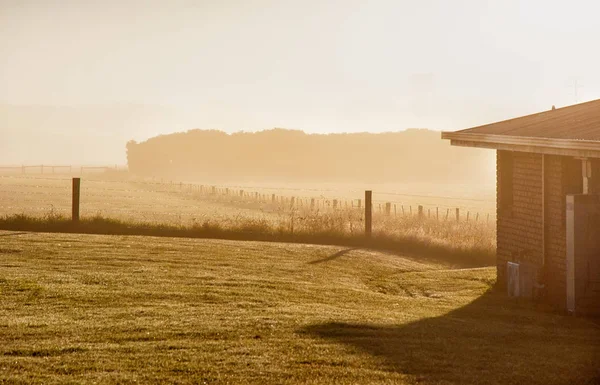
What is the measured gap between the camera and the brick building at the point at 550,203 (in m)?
15.4

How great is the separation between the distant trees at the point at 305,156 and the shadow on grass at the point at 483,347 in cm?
13810

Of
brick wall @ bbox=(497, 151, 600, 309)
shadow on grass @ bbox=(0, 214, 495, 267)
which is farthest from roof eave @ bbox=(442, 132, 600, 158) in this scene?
shadow on grass @ bbox=(0, 214, 495, 267)

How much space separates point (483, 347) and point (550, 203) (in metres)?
6.19

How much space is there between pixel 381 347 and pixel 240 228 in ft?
49.2

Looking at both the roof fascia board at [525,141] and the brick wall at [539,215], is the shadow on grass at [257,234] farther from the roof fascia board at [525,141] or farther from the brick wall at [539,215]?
the roof fascia board at [525,141]

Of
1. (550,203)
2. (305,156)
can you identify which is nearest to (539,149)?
(550,203)

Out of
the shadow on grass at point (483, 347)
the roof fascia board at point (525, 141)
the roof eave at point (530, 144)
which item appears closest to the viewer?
the shadow on grass at point (483, 347)

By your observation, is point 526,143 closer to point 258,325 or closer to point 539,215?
point 539,215

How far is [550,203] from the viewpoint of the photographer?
1688 centimetres

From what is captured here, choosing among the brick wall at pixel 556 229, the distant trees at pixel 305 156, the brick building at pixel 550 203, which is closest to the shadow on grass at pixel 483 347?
the brick building at pixel 550 203

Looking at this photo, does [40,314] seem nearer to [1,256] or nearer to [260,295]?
[260,295]

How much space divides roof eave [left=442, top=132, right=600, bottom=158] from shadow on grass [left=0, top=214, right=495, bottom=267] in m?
5.85

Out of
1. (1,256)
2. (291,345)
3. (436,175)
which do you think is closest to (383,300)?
(291,345)

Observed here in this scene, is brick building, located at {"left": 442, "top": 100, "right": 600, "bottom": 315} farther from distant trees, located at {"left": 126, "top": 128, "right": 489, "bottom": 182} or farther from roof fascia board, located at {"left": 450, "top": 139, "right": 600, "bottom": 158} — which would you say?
distant trees, located at {"left": 126, "top": 128, "right": 489, "bottom": 182}
